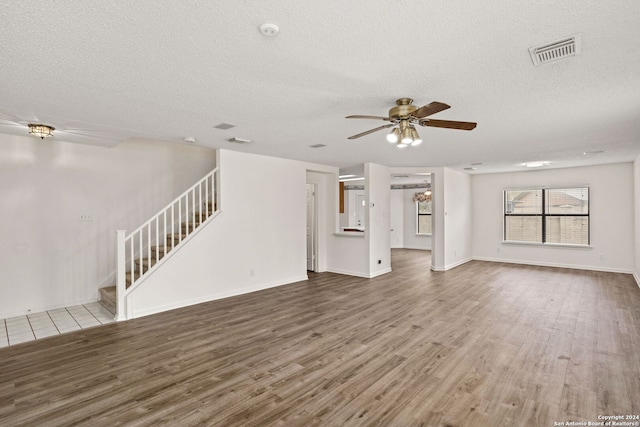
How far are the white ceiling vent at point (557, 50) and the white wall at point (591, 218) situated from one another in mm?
7116

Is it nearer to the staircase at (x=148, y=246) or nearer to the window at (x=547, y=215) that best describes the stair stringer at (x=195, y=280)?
the staircase at (x=148, y=246)

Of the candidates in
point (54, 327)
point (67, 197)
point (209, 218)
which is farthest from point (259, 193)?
point (54, 327)

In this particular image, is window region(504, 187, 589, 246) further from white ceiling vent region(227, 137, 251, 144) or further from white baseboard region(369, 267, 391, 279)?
white ceiling vent region(227, 137, 251, 144)

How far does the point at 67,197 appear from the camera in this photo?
488 cm

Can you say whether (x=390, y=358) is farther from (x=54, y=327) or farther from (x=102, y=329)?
(x=54, y=327)

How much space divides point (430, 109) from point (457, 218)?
21.0 ft

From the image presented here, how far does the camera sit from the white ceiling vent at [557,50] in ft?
6.45

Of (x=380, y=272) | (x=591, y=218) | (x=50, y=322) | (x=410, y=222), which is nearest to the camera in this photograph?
(x=50, y=322)

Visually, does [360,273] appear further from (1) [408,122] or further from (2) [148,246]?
(1) [408,122]

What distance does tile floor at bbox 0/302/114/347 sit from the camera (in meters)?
3.66

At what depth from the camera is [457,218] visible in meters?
8.29

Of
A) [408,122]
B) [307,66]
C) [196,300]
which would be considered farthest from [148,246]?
[408,122]

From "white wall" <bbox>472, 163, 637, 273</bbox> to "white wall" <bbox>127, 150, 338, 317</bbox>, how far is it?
223 inches

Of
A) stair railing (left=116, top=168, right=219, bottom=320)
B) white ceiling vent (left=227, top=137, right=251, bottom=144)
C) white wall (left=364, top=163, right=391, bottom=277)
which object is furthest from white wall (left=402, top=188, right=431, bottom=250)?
white ceiling vent (left=227, top=137, right=251, bottom=144)
